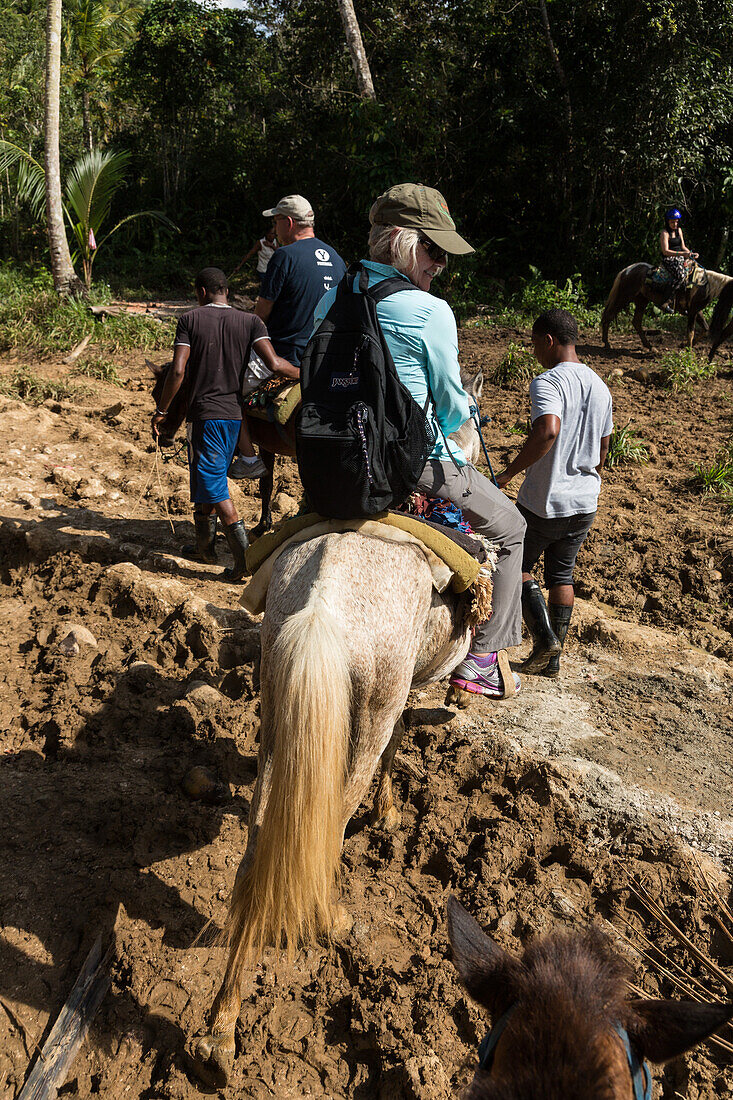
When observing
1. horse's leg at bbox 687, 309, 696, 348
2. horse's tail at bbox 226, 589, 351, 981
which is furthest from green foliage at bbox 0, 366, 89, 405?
horse's leg at bbox 687, 309, 696, 348

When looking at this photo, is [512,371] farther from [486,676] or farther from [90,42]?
[90,42]

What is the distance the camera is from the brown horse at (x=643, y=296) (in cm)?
1166

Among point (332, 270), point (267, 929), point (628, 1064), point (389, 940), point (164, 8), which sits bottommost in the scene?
point (389, 940)

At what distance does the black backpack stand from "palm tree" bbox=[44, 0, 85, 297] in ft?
33.1

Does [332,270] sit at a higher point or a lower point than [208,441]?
higher

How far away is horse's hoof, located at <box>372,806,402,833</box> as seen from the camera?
3.55m

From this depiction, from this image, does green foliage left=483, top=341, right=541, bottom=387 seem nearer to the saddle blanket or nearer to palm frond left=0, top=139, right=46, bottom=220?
the saddle blanket

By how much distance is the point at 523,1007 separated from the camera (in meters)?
1.48

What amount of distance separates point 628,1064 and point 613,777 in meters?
2.50

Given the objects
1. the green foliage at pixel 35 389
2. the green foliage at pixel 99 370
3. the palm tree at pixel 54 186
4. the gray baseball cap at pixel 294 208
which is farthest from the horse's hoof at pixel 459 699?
the palm tree at pixel 54 186

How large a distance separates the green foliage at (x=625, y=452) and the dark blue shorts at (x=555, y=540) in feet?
10.4

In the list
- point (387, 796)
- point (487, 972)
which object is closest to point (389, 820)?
point (387, 796)

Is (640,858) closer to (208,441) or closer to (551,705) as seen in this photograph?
(551,705)

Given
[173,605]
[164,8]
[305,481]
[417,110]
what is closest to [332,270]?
[173,605]
